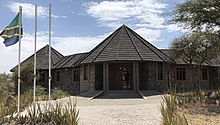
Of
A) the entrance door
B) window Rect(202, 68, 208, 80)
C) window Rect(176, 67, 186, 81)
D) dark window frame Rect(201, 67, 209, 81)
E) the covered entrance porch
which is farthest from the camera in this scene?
window Rect(202, 68, 208, 80)

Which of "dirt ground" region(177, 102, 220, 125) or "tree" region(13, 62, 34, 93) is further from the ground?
"tree" region(13, 62, 34, 93)

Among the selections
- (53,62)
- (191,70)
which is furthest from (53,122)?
(53,62)

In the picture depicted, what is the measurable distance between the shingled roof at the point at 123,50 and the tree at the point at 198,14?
829 centimetres

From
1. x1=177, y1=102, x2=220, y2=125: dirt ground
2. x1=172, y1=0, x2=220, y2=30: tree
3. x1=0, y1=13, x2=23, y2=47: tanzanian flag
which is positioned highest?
x1=172, y1=0, x2=220, y2=30: tree

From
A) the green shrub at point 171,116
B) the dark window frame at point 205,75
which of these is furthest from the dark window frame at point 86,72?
the green shrub at point 171,116

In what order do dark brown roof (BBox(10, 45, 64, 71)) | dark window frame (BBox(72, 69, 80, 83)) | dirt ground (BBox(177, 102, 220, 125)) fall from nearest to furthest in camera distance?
dirt ground (BBox(177, 102, 220, 125)) < dark window frame (BBox(72, 69, 80, 83)) < dark brown roof (BBox(10, 45, 64, 71))

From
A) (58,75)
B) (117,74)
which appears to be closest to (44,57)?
(58,75)

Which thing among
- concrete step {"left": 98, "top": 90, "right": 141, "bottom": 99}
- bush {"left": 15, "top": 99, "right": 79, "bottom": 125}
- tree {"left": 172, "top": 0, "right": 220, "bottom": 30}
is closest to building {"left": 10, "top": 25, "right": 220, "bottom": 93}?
concrete step {"left": 98, "top": 90, "right": 141, "bottom": 99}

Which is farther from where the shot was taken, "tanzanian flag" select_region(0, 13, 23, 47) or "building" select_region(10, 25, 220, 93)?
"building" select_region(10, 25, 220, 93)

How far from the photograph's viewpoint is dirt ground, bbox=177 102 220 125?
32.0 ft

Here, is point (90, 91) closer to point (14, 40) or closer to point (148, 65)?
point (148, 65)

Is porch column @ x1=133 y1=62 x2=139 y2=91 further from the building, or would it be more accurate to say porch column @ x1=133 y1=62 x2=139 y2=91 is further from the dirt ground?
the dirt ground

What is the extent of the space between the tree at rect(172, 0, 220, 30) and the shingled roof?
27.2 feet

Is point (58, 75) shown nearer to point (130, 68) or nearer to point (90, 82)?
point (90, 82)
